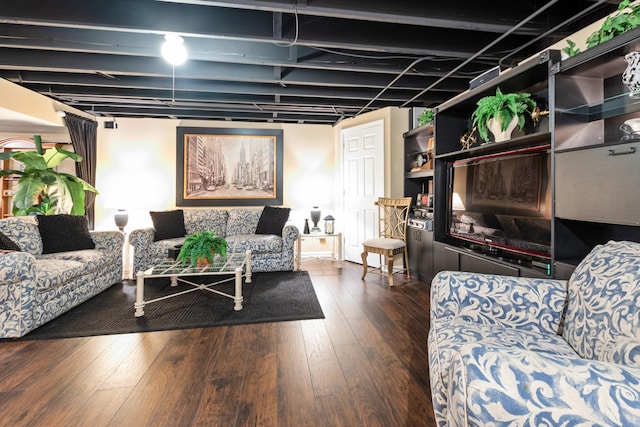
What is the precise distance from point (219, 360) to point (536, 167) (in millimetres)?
Answer: 2545

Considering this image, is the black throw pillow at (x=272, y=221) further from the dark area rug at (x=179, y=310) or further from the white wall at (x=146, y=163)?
the dark area rug at (x=179, y=310)

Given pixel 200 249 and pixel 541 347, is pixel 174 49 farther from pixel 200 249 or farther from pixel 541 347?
pixel 541 347

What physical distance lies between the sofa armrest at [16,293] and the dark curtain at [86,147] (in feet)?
9.38

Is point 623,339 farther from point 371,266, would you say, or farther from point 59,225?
point 59,225

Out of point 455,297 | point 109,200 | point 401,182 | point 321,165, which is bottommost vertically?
point 455,297

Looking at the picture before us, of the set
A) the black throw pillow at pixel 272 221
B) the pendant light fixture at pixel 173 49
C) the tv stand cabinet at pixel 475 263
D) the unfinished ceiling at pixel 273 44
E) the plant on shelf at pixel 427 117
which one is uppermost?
the unfinished ceiling at pixel 273 44

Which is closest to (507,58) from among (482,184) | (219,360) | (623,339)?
(482,184)

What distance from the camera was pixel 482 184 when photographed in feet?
9.04

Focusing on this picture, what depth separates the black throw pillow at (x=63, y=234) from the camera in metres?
2.99

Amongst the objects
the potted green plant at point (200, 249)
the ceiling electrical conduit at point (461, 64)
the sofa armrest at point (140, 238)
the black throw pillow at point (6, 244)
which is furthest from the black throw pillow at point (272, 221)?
the black throw pillow at point (6, 244)

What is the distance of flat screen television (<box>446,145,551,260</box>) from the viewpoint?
2.14 m

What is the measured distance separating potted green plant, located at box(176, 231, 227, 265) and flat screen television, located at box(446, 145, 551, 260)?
2414 millimetres

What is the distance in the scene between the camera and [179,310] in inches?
108

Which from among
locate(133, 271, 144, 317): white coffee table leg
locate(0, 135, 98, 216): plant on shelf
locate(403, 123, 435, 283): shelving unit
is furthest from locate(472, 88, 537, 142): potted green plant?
locate(0, 135, 98, 216): plant on shelf
